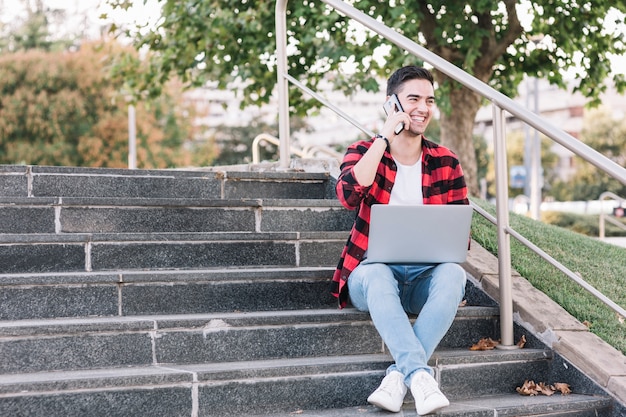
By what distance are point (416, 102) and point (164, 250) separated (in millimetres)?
1407

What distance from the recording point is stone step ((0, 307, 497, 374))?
125 inches

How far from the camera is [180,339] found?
3348mm

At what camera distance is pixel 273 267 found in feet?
13.5

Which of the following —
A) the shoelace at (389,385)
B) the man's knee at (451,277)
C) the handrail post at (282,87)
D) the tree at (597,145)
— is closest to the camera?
the shoelace at (389,385)

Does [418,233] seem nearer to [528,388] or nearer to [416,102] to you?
[416,102]

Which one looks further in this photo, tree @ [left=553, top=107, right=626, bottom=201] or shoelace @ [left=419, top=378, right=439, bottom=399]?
tree @ [left=553, top=107, right=626, bottom=201]

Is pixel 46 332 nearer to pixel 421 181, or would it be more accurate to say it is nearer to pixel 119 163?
pixel 421 181

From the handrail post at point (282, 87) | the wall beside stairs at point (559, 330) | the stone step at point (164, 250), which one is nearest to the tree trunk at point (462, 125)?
the handrail post at point (282, 87)

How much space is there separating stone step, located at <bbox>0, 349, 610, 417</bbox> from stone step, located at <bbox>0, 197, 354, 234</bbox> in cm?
112

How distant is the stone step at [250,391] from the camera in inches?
116

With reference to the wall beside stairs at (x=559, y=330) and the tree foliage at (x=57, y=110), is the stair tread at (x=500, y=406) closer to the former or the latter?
the wall beside stairs at (x=559, y=330)

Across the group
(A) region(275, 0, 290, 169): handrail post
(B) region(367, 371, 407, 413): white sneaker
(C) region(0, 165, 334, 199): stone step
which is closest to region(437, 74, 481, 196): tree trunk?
(A) region(275, 0, 290, 169): handrail post

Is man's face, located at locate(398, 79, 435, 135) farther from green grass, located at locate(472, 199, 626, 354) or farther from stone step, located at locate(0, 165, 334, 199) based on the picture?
stone step, located at locate(0, 165, 334, 199)

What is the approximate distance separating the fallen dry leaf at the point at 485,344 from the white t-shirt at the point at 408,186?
70 centimetres
